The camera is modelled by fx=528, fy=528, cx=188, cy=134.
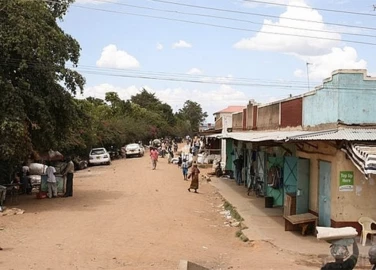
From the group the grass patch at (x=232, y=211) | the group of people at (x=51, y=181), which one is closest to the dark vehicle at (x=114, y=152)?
the group of people at (x=51, y=181)

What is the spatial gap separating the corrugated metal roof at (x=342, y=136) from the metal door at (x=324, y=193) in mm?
1167

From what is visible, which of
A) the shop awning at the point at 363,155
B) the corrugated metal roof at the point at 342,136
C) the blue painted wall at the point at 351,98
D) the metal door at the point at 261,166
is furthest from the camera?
the metal door at the point at 261,166

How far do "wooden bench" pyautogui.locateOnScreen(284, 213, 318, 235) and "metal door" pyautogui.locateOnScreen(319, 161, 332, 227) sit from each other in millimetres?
270

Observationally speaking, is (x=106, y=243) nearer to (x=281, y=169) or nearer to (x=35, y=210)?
(x=35, y=210)

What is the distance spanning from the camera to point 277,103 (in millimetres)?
21438

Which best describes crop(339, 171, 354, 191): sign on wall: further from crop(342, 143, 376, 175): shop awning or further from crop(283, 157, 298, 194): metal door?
crop(283, 157, 298, 194): metal door

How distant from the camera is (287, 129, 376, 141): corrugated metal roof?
42.0 ft

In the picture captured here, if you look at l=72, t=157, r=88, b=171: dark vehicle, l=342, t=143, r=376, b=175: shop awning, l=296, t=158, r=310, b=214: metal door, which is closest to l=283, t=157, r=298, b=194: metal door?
l=296, t=158, r=310, b=214: metal door

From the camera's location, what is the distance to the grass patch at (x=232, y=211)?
1743 centimetres

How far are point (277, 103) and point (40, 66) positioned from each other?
30.8 ft

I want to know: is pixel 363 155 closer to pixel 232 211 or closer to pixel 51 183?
pixel 232 211

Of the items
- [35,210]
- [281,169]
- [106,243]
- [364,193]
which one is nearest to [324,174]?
[364,193]

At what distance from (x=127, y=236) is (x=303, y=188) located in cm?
590

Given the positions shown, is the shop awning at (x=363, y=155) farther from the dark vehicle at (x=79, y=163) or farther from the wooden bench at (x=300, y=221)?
the dark vehicle at (x=79, y=163)
